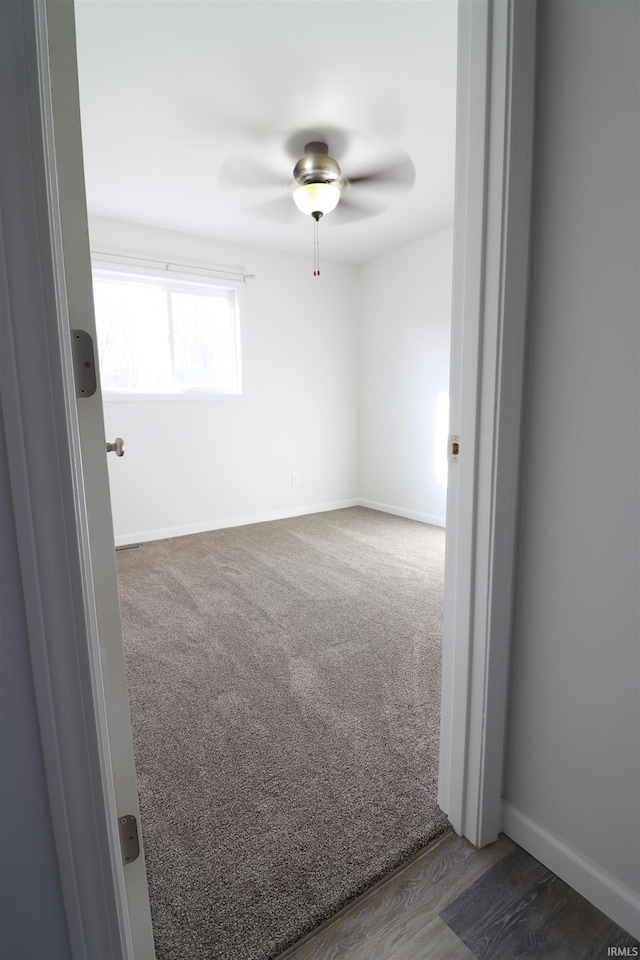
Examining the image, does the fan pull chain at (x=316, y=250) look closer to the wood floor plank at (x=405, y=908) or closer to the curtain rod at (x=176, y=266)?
the curtain rod at (x=176, y=266)

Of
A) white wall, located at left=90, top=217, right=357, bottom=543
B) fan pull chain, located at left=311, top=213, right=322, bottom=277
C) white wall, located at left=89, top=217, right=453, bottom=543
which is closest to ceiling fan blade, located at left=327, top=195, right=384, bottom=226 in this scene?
fan pull chain, located at left=311, top=213, right=322, bottom=277

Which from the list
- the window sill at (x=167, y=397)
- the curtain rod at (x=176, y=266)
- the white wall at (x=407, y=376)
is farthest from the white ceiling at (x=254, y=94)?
the window sill at (x=167, y=397)

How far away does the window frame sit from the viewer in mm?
3547

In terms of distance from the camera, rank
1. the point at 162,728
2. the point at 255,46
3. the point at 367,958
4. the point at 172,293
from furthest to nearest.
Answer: the point at 172,293
the point at 255,46
the point at 162,728
the point at 367,958

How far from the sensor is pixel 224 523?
427 cm

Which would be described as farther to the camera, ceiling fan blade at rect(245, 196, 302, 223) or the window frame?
the window frame

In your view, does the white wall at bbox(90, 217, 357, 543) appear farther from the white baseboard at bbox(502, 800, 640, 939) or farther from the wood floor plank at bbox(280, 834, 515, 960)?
the white baseboard at bbox(502, 800, 640, 939)

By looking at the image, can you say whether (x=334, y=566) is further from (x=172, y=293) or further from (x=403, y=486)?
(x=172, y=293)

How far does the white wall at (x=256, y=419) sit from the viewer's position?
374 cm

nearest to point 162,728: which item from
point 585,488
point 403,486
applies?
point 585,488

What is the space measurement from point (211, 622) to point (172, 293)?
9.49ft

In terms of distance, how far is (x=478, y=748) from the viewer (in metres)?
1.11

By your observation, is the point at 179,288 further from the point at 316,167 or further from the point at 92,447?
the point at 92,447

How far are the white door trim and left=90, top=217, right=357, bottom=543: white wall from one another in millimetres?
3181
